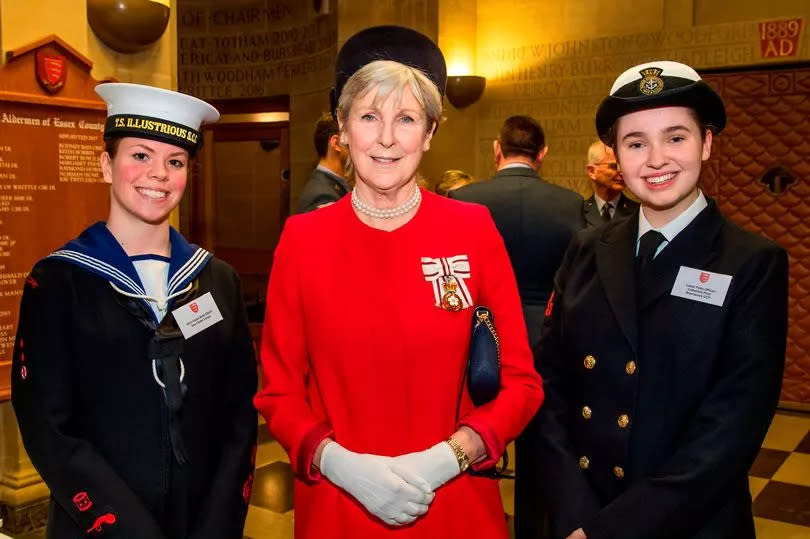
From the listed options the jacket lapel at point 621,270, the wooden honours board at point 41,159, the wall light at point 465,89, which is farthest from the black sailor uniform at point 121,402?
the wall light at point 465,89

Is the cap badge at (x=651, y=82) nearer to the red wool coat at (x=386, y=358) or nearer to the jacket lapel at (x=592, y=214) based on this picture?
the red wool coat at (x=386, y=358)

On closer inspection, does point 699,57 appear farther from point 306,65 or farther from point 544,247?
point 306,65

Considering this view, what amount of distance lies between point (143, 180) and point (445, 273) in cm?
65

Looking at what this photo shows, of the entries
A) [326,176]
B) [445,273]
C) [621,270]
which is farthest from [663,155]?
[326,176]

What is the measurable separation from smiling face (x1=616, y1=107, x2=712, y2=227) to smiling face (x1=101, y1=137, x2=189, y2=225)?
96 centimetres

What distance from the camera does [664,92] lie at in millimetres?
1512

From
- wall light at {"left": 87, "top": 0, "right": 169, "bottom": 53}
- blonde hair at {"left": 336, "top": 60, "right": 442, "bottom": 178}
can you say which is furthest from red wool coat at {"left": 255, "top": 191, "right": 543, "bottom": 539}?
wall light at {"left": 87, "top": 0, "right": 169, "bottom": 53}

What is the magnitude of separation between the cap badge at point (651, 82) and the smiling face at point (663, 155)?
40 millimetres

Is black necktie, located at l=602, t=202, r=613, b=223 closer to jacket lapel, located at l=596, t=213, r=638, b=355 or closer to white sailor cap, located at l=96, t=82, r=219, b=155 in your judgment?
jacket lapel, located at l=596, t=213, r=638, b=355

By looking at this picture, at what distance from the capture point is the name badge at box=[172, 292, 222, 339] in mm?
1595

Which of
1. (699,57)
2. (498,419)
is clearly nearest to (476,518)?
(498,419)

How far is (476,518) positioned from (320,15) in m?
6.36

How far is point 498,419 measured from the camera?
4.76 ft

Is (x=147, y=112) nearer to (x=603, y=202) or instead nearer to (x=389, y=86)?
(x=389, y=86)
